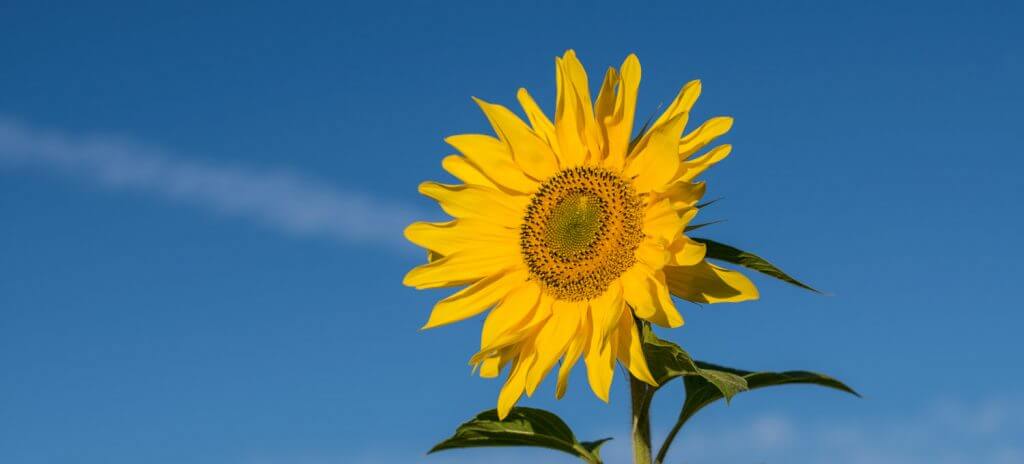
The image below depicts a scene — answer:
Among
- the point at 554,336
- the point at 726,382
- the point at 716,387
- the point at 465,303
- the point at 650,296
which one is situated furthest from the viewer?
the point at 465,303

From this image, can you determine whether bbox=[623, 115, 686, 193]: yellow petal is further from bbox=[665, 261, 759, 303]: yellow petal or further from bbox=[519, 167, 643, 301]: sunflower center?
bbox=[665, 261, 759, 303]: yellow petal

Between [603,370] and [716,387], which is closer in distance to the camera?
[603,370]

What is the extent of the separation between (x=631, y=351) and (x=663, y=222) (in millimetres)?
588

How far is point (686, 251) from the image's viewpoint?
508 centimetres

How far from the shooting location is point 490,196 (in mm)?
5957

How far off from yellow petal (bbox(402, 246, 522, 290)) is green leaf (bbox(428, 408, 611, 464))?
0.66 meters

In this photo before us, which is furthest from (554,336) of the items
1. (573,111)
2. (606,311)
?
(573,111)

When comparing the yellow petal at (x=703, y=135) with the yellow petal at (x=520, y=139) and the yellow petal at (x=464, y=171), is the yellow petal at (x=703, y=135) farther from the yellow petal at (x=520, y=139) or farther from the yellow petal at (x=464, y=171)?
the yellow petal at (x=464, y=171)

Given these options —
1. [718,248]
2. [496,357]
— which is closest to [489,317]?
[496,357]

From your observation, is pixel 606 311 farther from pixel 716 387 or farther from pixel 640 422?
pixel 716 387

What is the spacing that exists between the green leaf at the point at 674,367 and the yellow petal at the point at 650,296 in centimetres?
9

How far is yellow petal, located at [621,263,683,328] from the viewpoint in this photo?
16.8ft

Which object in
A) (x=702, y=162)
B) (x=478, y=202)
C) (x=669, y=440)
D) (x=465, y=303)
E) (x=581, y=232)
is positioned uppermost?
(x=478, y=202)

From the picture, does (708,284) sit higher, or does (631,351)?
(708,284)
